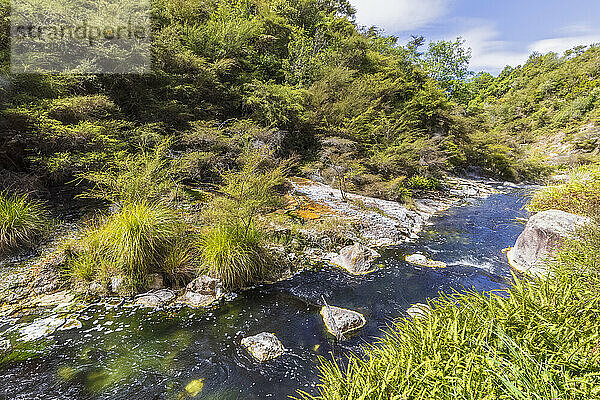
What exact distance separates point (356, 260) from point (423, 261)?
1915 mm

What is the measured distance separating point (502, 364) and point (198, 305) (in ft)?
15.2

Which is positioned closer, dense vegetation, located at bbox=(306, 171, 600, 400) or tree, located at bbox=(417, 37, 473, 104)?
dense vegetation, located at bbox=(306, 171, 600, 400)

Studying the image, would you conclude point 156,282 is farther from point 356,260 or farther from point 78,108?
point 78,108

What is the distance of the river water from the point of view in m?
3.21

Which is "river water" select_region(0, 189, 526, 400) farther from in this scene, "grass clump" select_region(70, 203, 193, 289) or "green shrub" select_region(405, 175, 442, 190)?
"green shrub" select_region(405, 175, 442, 190)

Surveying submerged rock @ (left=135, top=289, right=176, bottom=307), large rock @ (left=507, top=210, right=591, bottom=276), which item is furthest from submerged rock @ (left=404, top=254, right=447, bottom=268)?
submerged rock @ (left=135, top=289, right=176, bottom=307)

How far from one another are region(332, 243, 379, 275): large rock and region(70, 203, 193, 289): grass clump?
12.5 ft

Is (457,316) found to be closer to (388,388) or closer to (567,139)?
(388,388)

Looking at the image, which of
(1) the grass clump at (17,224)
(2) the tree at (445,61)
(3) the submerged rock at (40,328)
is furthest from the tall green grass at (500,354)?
(2) the tree at (445,61)

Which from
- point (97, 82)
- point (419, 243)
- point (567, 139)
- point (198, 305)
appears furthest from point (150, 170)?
point (567, 139)

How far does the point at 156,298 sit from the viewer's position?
4879 mm

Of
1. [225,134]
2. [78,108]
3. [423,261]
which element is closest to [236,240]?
[423,261]

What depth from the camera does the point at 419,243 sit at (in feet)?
28.2

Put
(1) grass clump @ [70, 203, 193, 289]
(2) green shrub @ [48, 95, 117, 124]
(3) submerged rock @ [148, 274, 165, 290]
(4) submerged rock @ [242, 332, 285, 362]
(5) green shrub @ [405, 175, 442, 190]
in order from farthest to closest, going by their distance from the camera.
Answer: (5) green shrub @ [405, 175, 442, 190], (2) green shrub @ [48, 95, 117, 124], (3) submerged rock @ [148, 274, 165, 290], (1) grass clump @ [70, 203, 193, 289], (4) submerged rock @ [242, 332, 285, 362]
